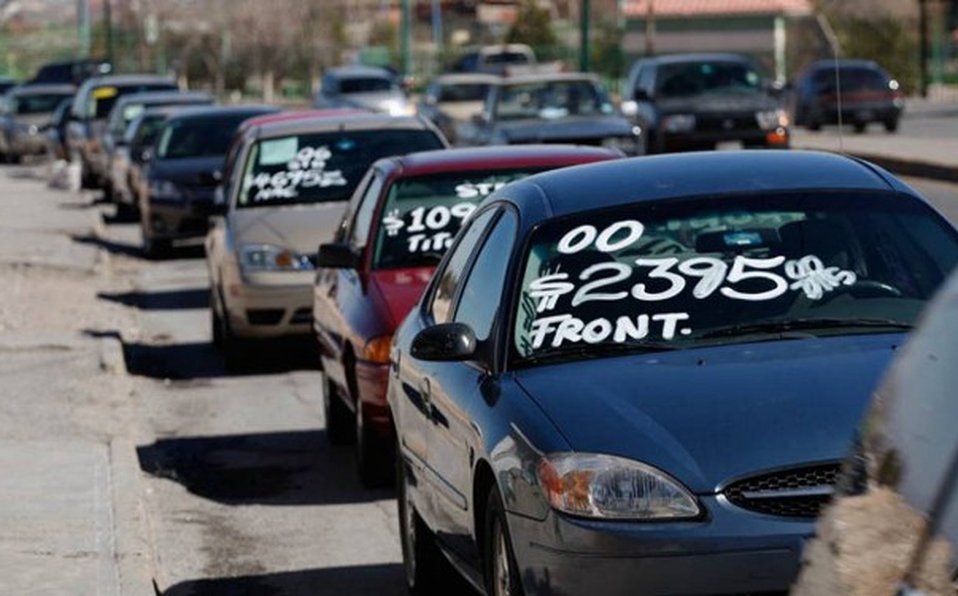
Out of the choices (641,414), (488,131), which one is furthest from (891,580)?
(488,131)

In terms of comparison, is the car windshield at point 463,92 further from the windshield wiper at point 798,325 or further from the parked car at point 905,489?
the parked car at point 905,489

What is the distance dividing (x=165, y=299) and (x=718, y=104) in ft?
40.8

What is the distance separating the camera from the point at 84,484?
33.7 ft

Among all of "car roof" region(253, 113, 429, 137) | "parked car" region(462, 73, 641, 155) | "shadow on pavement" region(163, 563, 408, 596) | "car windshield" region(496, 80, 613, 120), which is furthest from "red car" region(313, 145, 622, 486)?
"car windshield" region(496, 80, 613, 120)

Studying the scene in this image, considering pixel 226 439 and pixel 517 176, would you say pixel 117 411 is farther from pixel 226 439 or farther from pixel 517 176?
pixel 517 176

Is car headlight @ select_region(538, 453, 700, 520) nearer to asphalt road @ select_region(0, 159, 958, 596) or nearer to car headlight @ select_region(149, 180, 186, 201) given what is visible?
asphalt road @ select_region(0, 159, 958, 596)

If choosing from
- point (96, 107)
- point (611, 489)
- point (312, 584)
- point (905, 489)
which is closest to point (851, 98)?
point (96, 107)

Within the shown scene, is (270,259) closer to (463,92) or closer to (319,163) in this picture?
(319,163)

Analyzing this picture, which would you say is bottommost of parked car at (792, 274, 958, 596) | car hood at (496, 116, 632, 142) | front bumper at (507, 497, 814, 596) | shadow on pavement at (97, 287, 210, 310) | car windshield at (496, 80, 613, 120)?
shadow on pavement at (97, 287, 210, 310)

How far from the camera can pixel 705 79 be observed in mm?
32531

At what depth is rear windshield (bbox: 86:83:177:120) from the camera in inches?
1478

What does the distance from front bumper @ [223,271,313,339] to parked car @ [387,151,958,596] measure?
651cm

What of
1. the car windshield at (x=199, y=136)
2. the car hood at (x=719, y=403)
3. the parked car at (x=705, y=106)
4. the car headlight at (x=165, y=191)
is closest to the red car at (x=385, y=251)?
the car hood at (x=719, y=403)

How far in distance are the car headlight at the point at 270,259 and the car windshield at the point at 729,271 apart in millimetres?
7685
